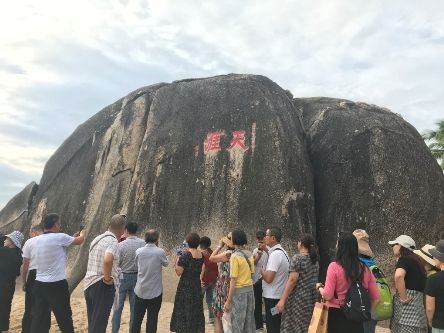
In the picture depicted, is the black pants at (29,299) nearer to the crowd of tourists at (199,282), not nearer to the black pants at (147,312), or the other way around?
the crowd of tourists at (199,282)

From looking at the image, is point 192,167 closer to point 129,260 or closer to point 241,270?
point 129,260

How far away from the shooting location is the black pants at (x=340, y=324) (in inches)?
152

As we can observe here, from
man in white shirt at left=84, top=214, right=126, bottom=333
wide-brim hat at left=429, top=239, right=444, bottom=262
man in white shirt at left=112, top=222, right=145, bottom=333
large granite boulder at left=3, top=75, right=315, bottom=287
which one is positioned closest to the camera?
wide-brim hat at left=429, top=239, right=444, bottom=262

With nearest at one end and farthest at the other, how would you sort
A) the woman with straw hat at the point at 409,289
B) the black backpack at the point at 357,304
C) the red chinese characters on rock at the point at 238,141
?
the black backpack at the point at 357,304
the woman with straw hat at the point at 409,289
the red chinese characters on rock at the point at 238,141

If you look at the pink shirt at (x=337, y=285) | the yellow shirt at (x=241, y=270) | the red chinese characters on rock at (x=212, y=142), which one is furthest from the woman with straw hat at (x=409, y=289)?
the red chinese characters on rock at (x=212, y=142)

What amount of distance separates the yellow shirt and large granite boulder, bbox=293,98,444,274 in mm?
4902

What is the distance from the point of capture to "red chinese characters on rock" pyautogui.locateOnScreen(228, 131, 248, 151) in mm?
10336

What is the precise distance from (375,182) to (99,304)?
690cm

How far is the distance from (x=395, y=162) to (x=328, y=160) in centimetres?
152

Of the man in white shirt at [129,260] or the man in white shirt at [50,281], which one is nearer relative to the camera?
the man in white shirt at [50,281]

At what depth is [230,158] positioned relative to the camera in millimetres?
10297

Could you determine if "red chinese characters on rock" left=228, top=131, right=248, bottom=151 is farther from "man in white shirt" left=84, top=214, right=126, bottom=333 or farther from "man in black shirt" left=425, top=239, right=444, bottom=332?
"man in black shirt" left=425, top=239, right=444, bottom=332

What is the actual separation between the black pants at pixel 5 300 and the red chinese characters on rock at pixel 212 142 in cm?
529

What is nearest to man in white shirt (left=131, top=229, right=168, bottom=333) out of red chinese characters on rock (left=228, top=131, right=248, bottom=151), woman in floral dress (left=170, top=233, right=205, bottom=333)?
woman in floral dress (left=170, top=233, right=205, bottom=333)
